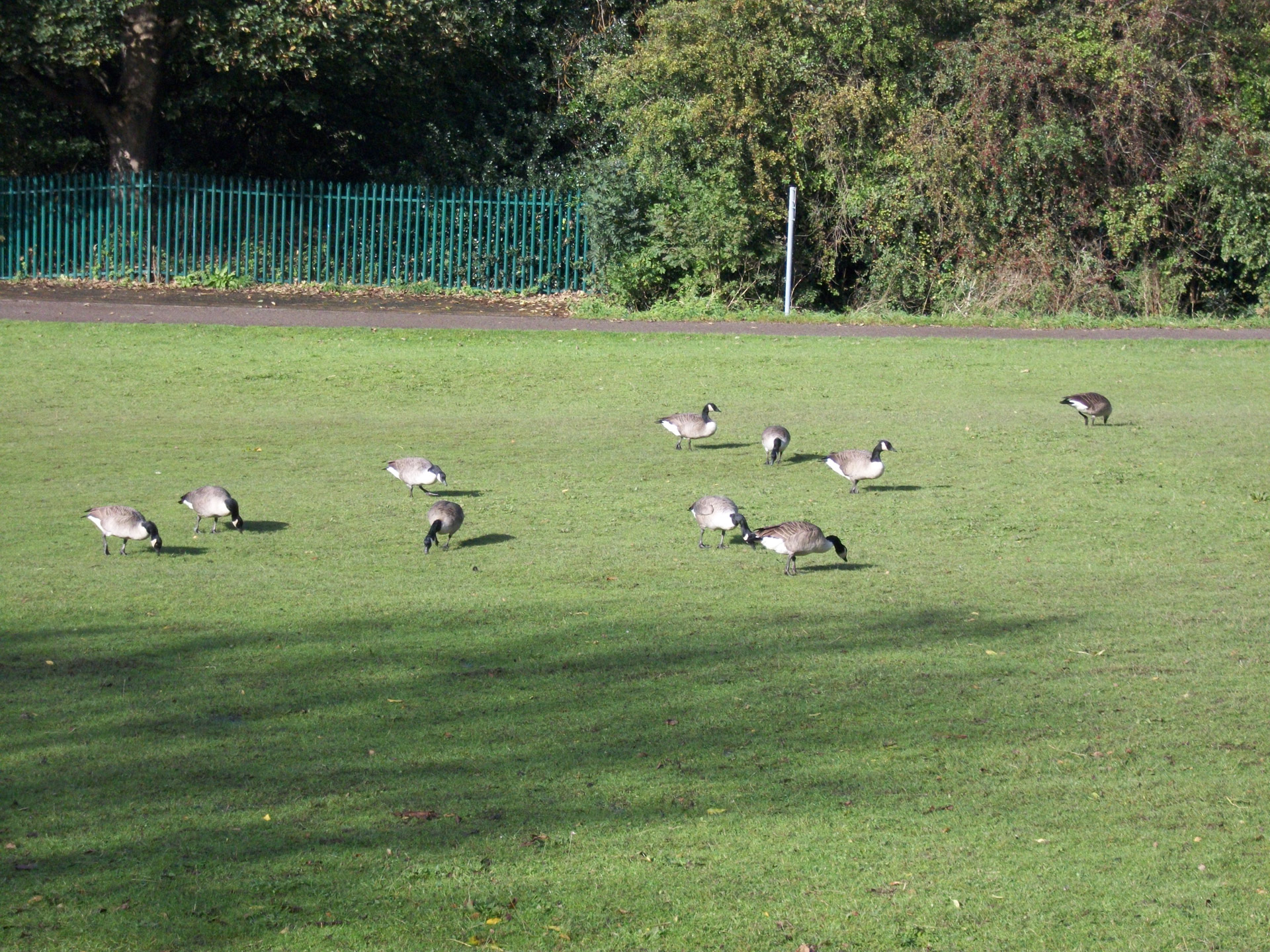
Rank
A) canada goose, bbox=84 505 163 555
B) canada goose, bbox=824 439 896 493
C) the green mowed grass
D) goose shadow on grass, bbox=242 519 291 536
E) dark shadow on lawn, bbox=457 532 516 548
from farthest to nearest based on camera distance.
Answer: canada goose, bbox=824 439 896 493 < goose shadow on grass, bbox=242 519 291 536 < dark shadow on lawn, bbox=457 532 516 548 < canada goose, bbox=84 505 163 555 < the green mowed grass

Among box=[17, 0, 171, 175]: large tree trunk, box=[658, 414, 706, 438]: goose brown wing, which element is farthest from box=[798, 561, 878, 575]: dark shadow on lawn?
box=[17, 0, 171, 175]: large tree trunk

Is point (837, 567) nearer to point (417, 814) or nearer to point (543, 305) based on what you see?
point (417, 814)

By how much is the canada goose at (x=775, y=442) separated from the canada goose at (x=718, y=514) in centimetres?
352

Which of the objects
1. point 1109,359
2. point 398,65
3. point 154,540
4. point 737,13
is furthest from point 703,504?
point 398,65

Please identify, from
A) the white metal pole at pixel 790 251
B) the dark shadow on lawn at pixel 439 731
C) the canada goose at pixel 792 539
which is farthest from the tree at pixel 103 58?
the dark shadow on lawn at pixel 439 731

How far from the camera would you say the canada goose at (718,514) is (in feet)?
38.9

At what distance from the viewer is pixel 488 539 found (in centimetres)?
1257

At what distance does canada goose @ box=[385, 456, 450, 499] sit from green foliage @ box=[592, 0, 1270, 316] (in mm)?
18596

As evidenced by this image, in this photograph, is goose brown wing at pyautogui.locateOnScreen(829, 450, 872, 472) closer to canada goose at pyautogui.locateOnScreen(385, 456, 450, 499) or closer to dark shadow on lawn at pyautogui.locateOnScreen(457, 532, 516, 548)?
dark shadow on lawn at pyautogui.locateOnScreen(457, 532, 516, 548)

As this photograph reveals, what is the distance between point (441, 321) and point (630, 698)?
21.1 metres

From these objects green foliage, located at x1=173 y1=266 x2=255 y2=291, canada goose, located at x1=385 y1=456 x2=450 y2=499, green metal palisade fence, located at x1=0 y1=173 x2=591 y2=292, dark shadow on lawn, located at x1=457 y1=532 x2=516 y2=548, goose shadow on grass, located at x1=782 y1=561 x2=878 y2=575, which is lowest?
goose shadow on grass, located at x1=782 y1=561 x2=878 y2=575

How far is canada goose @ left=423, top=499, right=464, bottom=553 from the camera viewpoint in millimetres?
11867

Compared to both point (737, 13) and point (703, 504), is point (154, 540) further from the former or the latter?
point (737, 13)

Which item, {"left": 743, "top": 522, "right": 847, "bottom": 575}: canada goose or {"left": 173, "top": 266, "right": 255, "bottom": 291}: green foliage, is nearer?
{"left": 743, "top": 522, "right": 847, "bottom": 575}: canada goose
